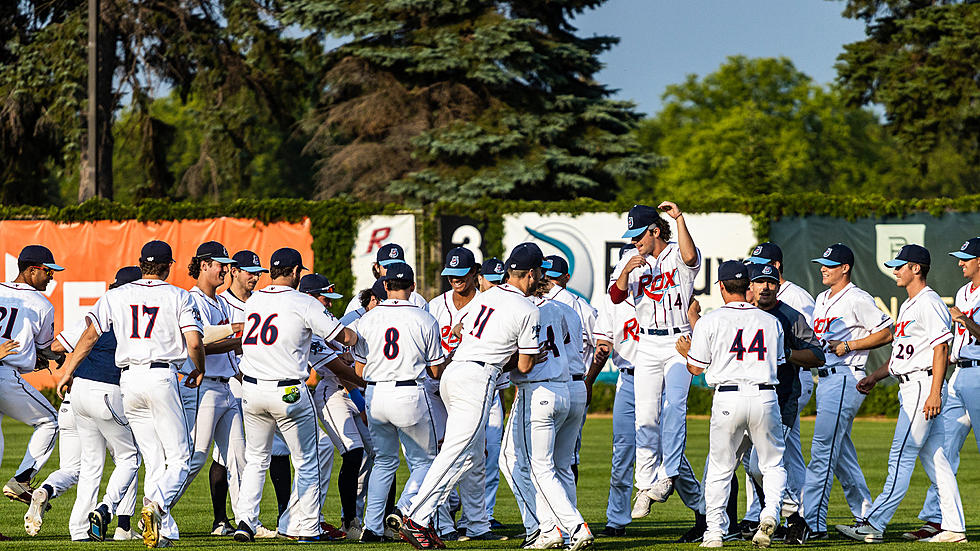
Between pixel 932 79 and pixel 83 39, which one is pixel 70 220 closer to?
pixel 83 39

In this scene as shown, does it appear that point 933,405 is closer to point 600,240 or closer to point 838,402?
point 838,402

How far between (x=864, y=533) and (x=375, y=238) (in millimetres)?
13219

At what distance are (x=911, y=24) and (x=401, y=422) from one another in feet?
87.1

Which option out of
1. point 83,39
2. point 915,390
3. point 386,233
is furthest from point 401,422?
point 83,39

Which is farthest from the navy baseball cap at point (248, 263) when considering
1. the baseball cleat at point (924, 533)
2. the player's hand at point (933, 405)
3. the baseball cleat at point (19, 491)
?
the baseball cleat at point (924, 533)

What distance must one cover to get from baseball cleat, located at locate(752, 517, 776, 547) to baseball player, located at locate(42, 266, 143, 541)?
195 inches

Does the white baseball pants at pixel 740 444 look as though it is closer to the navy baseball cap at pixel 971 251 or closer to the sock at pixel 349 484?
the navy baseball cap at pixel 971 251

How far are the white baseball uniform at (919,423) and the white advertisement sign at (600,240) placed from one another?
10.8m

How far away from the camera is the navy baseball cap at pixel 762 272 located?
955cm

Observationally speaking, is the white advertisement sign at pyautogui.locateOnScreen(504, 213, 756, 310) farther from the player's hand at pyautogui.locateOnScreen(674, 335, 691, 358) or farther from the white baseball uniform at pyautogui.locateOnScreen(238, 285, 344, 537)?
the white baseball uniform at pyautogui.locateOnScreen(238, 285, 344, 537)

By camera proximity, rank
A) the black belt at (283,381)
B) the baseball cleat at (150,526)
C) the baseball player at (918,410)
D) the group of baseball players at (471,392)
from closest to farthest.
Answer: the baseball cleat at (150,526)
the group of baseball players at (471,392)
the black belt at (283,381)
the baseball player at (918,410)

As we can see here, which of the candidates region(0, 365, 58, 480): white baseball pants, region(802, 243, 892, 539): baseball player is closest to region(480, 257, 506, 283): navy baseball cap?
region(802, 243, 892, 539): baseball player

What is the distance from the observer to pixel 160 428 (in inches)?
358

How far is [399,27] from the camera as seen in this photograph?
32.4 m
